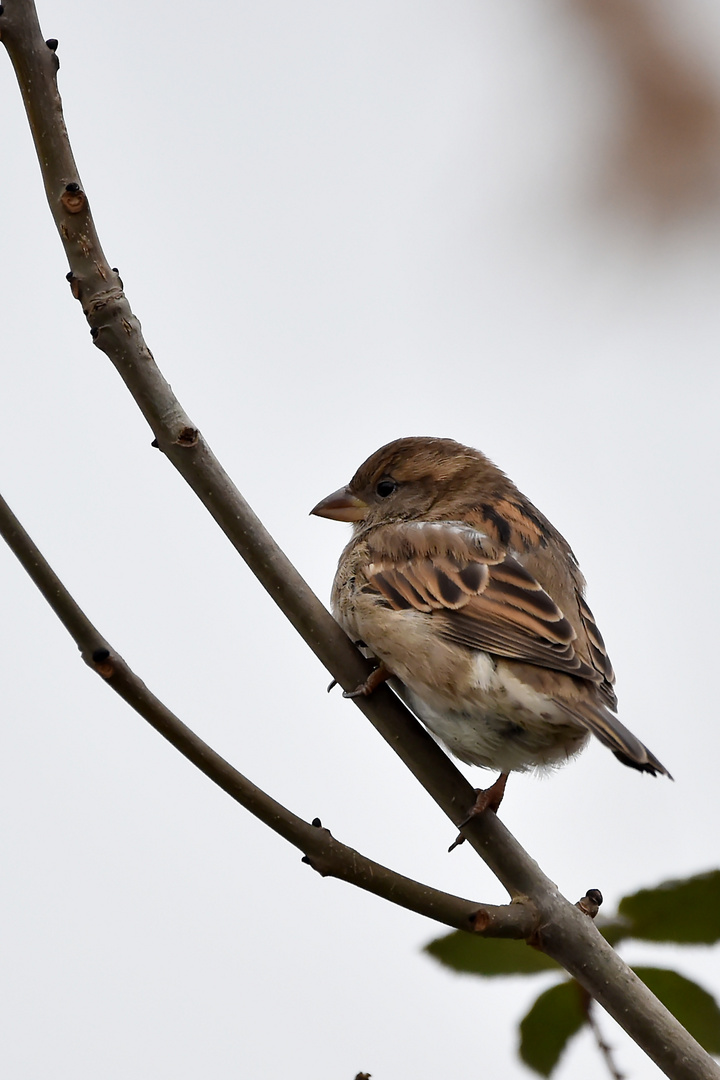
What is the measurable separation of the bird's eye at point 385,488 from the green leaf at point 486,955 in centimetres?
233

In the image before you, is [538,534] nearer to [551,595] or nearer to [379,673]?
[551,595]

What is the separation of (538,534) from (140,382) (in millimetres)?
2158

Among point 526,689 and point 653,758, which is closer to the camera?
point 653,758

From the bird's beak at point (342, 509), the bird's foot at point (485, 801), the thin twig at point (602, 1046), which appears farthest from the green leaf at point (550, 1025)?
the bird's beak at point (342, 509)

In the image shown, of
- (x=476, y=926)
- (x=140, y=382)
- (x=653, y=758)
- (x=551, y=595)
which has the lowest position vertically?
(x=476, y=926)

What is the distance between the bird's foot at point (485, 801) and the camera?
2838 mm

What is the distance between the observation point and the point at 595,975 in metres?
2.60

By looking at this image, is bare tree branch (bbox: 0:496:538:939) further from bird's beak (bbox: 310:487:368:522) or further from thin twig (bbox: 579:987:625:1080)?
bird's beak (bbox: 310:487:368:522)

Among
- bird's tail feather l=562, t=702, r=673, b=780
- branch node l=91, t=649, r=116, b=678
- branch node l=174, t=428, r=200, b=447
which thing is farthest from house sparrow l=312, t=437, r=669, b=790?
branch node l=91, t=649, r=116, b=678

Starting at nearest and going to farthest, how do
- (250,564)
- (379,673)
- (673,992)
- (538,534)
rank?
(673,992)
(250,564)
(379,673)
(538,534)

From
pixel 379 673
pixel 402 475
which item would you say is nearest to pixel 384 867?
pixel 379 673

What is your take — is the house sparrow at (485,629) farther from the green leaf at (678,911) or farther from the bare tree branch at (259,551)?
the green leaf at (678,911)

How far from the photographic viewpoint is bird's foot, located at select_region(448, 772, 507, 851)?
2838 mm

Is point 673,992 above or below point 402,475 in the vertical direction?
below
